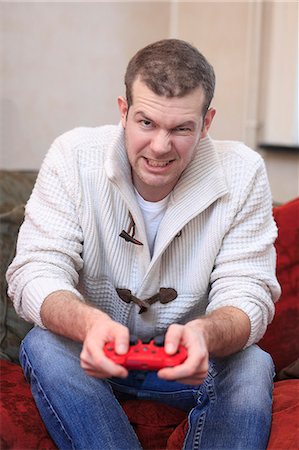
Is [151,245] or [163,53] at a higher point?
[163,53]

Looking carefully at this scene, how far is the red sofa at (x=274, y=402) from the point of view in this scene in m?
1.22

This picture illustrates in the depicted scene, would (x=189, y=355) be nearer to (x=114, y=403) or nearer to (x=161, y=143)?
(x=114, y=403)

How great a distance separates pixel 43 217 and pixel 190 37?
201 cm

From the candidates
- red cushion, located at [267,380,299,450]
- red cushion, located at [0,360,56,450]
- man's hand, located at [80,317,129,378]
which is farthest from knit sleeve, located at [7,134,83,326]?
red cushion, located at [267,380,299,450]

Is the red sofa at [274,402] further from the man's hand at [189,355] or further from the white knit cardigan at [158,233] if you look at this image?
the man's hand at [189,355]

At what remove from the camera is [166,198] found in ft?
4.85

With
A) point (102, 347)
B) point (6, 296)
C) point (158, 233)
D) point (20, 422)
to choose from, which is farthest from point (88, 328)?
point (6, 296)

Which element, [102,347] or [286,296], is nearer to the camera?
[102,347]

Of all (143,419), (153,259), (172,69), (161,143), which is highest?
(172,69)

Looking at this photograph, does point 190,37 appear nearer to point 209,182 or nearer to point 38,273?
point 209,182

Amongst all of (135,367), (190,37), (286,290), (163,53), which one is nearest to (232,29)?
→ (190,37)

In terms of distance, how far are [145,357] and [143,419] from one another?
0.48m

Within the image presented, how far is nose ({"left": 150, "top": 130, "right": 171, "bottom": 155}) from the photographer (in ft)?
4.33

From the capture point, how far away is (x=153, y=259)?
1.42 m
